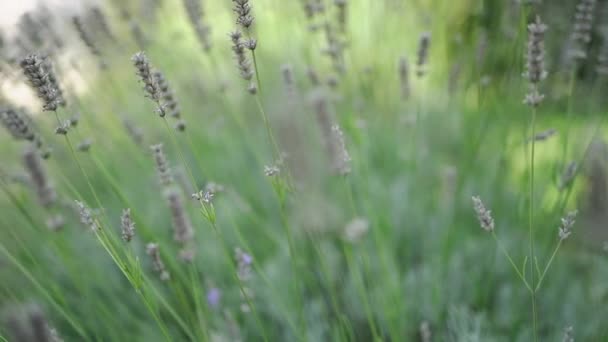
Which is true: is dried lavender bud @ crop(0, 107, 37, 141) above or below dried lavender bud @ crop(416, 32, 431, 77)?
below

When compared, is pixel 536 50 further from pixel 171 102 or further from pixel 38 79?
pixel 38 79

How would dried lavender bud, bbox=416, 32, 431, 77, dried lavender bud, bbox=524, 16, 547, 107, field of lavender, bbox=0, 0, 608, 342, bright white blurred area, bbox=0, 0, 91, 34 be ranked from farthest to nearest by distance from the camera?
bright white blurred area, bbox=0, 0, 91, 34 → dried lavender bud, bbox=416, 32, 431, 77 → field of lavender, bbox=0, 0, 608, 342 → dried lavender bud, bbox=524, 16, 547, 107

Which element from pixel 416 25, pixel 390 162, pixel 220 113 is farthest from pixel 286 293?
pixel 416 25

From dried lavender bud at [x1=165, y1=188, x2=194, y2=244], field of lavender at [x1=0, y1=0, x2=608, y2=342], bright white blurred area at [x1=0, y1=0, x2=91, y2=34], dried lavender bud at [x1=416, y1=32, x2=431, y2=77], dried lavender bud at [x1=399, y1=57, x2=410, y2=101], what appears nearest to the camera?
dried lavender bud at [x1=165, y1=188, x2=194, y2=244]

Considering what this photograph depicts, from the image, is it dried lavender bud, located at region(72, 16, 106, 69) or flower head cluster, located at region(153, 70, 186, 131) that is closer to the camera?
flower head cluster, located at region(153, 70, 186, 131)

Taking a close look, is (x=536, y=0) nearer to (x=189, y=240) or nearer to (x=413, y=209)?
(x=413, y=209)

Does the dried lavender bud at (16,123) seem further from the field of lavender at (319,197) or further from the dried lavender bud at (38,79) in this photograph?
the dried lavender bud at (38,79)

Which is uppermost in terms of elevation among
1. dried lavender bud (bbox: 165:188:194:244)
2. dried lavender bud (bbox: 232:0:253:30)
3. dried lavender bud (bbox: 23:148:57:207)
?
dried lavender bud (bbox: 232:0:253:30)

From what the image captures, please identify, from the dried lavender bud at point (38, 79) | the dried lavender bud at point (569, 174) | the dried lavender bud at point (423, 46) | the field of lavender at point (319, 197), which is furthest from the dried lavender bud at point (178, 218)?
the dried lavender bud at point (569, 174)

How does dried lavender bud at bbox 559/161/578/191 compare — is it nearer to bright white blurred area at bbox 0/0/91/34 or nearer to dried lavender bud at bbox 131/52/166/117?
dried lavender bud at bbox 131/52/166/117

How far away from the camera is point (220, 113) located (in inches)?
111

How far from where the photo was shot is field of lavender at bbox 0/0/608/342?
1159 mm

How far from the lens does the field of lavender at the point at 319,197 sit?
1159 millimetres

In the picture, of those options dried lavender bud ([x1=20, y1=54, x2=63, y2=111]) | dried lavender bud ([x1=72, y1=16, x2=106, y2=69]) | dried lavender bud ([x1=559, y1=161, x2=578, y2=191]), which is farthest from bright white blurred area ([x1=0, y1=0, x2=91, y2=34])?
dried lavender bud ([x1=559, y1=161, x2=578, y2=191])
